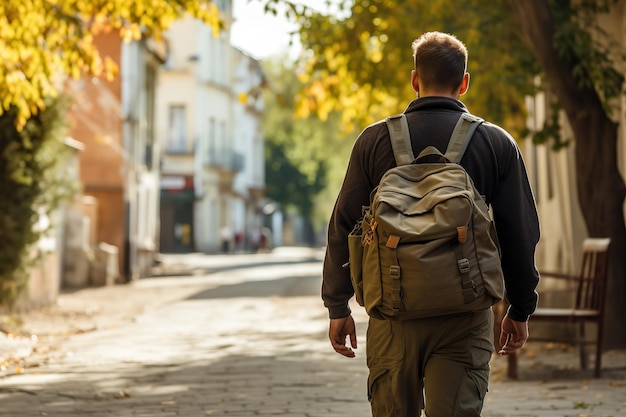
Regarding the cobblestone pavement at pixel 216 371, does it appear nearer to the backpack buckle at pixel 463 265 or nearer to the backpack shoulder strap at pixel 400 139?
the backpack shoulder strap at pixel 400 139

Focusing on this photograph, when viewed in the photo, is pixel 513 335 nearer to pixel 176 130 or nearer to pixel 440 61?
pixel 440 61

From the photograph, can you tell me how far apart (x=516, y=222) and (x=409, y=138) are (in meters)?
0.45

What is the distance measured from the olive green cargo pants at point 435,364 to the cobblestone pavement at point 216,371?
401 centimetres

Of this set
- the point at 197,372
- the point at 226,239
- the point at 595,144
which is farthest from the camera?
the point at 226,239

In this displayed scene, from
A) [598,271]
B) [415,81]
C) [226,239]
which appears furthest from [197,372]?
[226,239]

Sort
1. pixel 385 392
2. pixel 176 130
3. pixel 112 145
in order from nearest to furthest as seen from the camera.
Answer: pixel 385 392 → pixel 112 145 → pixel 176 130

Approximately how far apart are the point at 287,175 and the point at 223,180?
721 inches

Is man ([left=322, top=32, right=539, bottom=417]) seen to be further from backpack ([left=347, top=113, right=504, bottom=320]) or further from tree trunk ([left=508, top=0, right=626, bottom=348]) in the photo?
tree trunk ([left=508, top=0, right=626, bottom=348])

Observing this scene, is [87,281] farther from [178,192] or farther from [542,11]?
[178,192]

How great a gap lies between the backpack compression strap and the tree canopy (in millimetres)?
8609

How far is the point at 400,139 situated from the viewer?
4402mm

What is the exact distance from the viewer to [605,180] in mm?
12883

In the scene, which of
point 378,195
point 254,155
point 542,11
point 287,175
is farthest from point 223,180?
A: point 378,195

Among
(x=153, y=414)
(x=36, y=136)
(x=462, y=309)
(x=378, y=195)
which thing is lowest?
(x=153, y=414)
